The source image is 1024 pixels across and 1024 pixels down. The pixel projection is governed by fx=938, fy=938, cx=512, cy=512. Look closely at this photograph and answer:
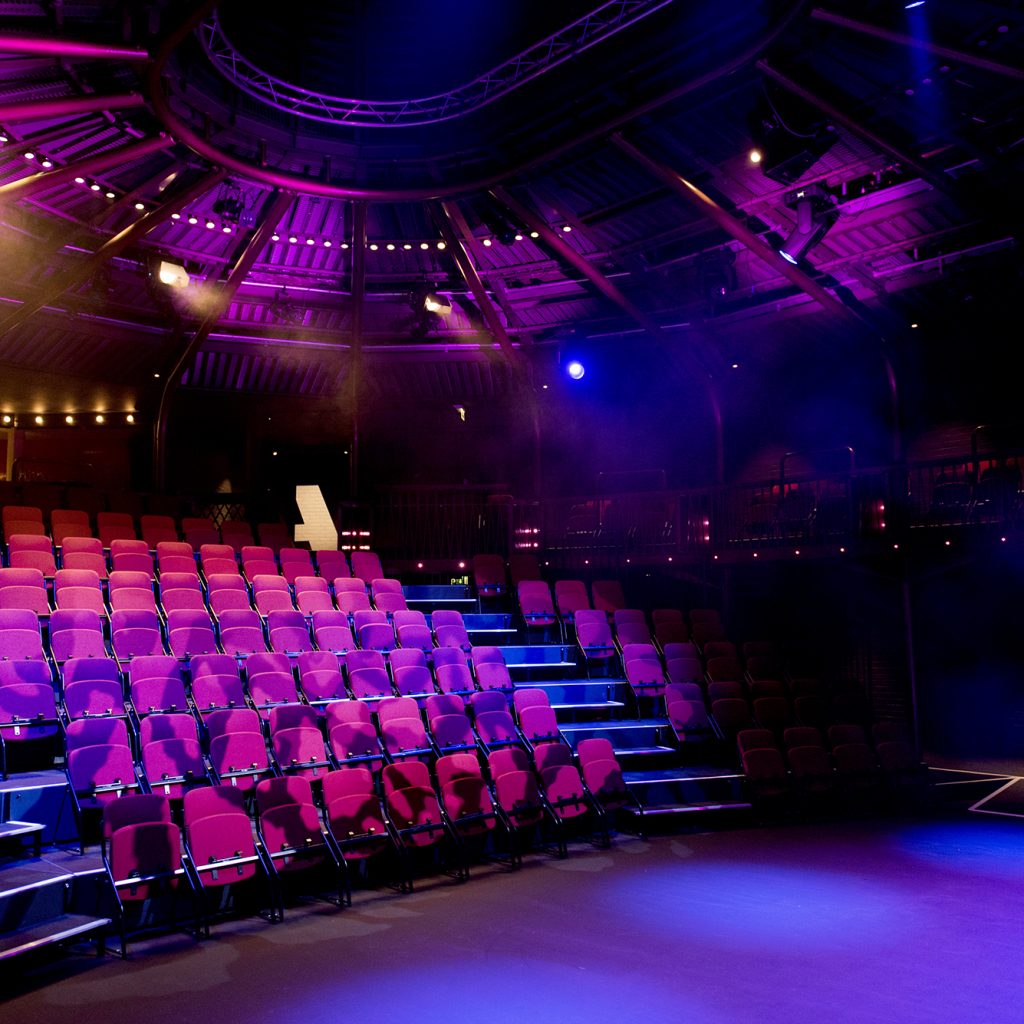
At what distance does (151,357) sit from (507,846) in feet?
29.0

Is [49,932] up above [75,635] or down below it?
below

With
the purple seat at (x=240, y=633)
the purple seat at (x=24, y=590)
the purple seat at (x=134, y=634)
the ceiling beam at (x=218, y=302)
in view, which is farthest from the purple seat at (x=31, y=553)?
the ceiling beam at (x=218, y=302)

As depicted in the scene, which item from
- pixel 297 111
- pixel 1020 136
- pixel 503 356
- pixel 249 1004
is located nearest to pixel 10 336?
pixel 297 111

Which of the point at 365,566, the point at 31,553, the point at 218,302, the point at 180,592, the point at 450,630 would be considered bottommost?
the point at 450,630

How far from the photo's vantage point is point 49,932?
4.56 m

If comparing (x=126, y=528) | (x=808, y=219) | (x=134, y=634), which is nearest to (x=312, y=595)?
(x=134, y=634)

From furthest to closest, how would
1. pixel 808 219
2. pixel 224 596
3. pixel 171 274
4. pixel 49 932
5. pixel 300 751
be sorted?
pixel 171 274 → pixel 808 219 → pixel 224 596 → pixel 300 751 → pixel 49 932

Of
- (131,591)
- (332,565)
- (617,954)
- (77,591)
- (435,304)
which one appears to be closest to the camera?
(617,954)

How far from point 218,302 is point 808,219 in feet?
23.1

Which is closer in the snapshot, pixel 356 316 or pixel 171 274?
pixel 171 274

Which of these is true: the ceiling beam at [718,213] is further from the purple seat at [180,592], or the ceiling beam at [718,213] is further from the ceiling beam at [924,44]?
the purple seat at [180,592]

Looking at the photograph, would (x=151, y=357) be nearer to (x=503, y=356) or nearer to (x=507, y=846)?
(x=503, y=356)

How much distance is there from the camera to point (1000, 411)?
10.8 m

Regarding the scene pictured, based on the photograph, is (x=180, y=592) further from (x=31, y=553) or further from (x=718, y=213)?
(x=718, y=213)
